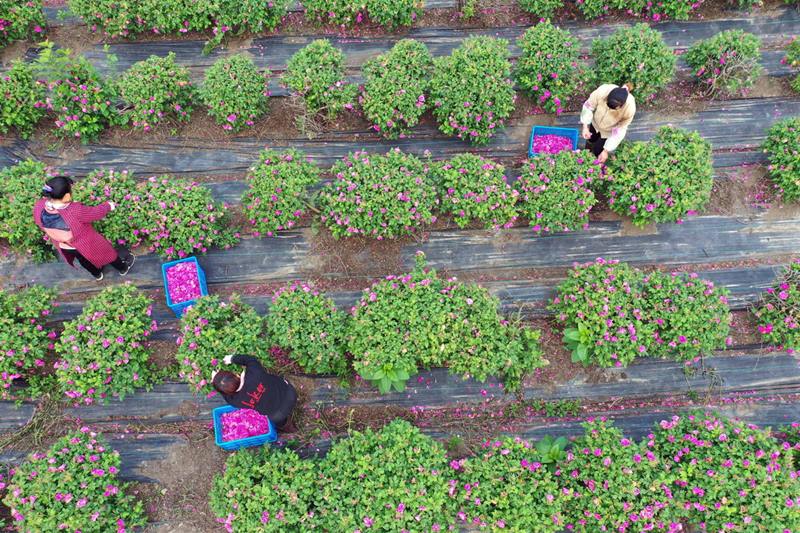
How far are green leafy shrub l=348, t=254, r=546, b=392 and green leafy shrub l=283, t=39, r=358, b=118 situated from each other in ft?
8.72

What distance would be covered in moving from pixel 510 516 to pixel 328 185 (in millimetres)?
4363

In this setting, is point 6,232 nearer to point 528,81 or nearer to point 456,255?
point 456,255

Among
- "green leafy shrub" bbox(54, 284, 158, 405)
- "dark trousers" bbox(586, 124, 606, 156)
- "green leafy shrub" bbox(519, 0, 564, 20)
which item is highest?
"green leafy shrub" bbox(519, 0, 564, 20)

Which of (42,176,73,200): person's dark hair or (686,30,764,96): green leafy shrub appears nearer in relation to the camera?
(42,176,73,200): person's dark hair

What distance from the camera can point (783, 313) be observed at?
594 centimetres

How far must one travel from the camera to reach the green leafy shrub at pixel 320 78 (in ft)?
20.5

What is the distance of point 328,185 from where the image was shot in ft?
19.9

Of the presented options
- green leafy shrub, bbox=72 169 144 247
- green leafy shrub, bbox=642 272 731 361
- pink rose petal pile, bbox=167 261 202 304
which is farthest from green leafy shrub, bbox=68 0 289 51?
green leafy shrub, bbox=642 272 731 361

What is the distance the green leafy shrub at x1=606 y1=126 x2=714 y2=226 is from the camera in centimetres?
588

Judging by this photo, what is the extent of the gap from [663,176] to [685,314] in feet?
5.60

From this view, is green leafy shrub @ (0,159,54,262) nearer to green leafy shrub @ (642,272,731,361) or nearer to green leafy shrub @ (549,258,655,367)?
green leafy shrub @ (549,258,655,367)

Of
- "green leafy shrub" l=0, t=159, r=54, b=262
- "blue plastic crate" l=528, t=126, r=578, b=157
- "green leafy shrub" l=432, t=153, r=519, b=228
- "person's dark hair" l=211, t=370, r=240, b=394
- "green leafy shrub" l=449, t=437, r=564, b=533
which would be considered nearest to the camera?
"person's dark hair" l=211, t=370, r=240, b=394

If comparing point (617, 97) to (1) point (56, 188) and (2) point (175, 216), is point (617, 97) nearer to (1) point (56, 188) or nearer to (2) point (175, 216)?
(2) point (175, 216)

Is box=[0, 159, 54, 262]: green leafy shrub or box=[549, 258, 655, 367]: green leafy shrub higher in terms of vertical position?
box=[0, 159, 54, 262]: green leafy shrub
